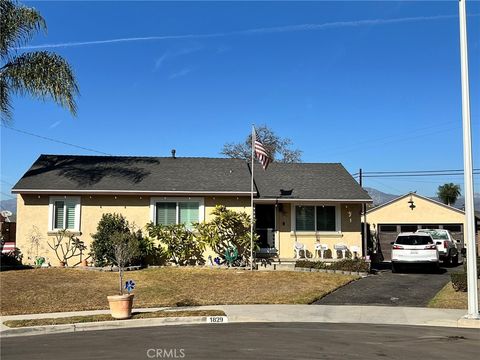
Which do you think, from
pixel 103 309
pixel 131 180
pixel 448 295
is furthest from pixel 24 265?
pixel 448 295

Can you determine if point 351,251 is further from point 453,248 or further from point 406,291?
point 453,248

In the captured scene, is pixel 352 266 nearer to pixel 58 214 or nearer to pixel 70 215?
pixel 70 215

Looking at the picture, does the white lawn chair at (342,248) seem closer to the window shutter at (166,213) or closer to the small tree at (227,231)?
the small tree at (227,231)

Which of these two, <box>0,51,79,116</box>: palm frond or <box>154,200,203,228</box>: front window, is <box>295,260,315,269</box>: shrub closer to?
<box>154,200,203,228</box>: front window

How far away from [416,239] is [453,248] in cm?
812

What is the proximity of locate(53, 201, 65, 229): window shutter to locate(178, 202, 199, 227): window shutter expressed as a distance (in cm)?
477

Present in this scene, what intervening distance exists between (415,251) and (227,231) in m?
7.52

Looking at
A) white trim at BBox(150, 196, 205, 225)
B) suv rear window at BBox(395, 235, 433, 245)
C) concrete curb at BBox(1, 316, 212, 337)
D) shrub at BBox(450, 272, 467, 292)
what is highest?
white trim at BBox(150, 196, 205, 225)

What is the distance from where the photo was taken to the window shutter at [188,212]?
2167 cm

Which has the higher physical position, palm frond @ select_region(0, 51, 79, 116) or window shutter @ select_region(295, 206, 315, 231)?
palm frond @ select_region(0, 51, 79, 116)

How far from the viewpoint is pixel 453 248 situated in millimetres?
27828

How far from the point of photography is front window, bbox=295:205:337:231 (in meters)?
22.6

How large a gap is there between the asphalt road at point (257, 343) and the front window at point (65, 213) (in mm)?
10981

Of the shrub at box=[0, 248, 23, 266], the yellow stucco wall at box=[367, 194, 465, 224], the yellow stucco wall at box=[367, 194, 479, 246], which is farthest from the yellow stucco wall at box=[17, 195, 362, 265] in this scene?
the yellow stucco wall at box=[367, 194, 465, 224]
